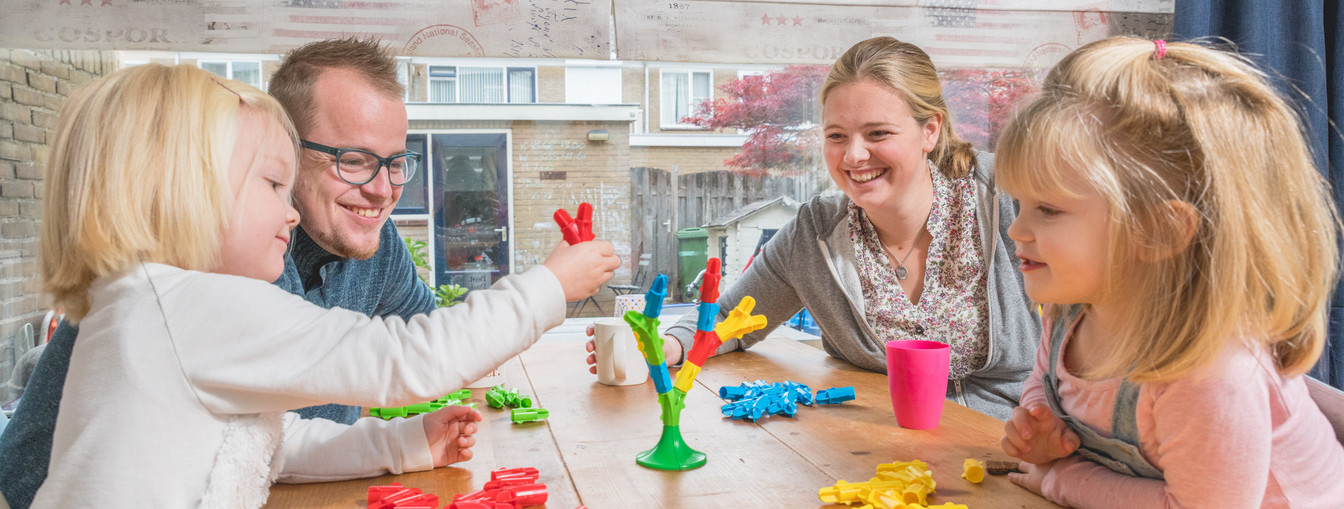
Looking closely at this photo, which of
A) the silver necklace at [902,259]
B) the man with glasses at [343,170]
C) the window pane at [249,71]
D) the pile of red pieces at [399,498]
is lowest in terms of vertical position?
the pile of red pieces at [399,498]

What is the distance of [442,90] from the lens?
10.7 ft

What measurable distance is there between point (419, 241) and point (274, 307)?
2.80 m

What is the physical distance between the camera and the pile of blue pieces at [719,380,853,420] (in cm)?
111

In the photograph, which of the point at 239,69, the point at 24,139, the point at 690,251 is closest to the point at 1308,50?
the point at 690,251

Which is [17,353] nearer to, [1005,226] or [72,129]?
[72,129]

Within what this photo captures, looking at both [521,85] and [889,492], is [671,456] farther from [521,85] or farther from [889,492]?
[521,85]

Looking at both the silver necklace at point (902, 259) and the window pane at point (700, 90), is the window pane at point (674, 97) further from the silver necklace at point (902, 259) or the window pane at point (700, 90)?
the silver necklace at point (902, 259)

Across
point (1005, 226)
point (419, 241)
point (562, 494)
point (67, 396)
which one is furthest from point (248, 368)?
point (419, 241)

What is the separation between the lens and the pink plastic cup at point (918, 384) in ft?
3.37

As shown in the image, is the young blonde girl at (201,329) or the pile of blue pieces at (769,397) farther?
the pile of blue pieces at (769,397)

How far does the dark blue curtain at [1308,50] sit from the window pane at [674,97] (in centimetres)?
161

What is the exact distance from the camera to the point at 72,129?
0.83 metres

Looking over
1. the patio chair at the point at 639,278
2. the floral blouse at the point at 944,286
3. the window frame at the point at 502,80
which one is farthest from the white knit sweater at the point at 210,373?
the patio chair at the point at 639,278

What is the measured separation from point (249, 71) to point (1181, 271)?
9.98 feet
